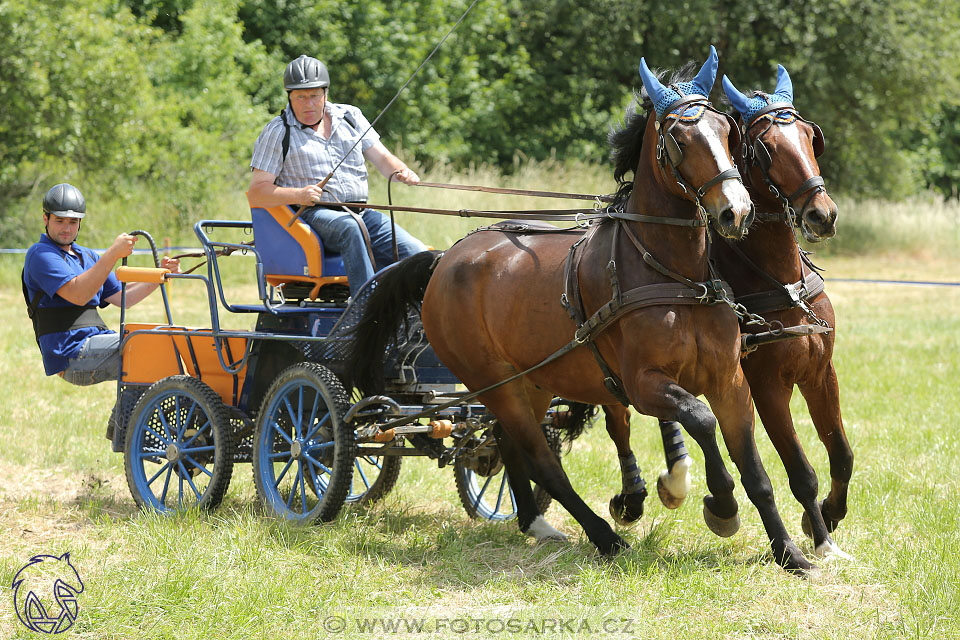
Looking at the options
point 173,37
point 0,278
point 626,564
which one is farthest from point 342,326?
point 173,37

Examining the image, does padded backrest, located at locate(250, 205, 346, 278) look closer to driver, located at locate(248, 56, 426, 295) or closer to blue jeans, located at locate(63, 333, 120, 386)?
driver, located at locate(248, 56, 426, 295)

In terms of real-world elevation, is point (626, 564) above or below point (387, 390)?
below

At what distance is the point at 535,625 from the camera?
4016 millimetres

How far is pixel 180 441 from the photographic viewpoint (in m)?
6.07

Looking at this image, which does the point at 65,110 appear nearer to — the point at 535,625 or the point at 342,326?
the point at 342,326

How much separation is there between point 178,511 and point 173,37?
20994mm

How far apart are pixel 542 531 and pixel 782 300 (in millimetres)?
1616

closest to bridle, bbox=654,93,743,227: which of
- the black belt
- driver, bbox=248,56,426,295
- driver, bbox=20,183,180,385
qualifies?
driver, bbox=248,56,426,295

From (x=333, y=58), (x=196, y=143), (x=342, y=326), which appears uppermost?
(x=333, y=58)

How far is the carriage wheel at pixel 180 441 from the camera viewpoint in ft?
18.9

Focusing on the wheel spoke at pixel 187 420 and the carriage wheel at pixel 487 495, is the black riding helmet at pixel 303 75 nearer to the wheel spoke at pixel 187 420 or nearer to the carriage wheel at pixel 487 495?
the wheel spoke at pixel 187 420

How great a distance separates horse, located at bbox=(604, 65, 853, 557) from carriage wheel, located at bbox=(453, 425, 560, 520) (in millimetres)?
1088

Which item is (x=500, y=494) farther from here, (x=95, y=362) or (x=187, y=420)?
(x=95, y=362)

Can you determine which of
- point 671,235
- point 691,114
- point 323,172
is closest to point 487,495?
point 323,172
